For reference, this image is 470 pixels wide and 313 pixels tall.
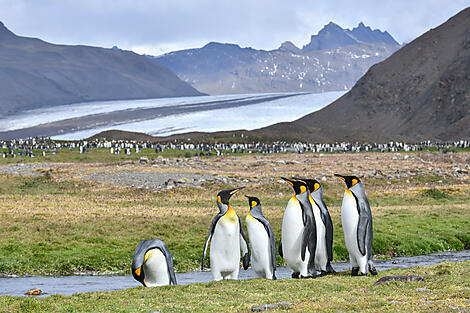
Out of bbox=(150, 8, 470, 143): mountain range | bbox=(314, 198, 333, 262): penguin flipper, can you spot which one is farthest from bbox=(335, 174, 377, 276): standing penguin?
bbox=(150, 8, 470, 143): mountain range

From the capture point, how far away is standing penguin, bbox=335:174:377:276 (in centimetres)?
1407

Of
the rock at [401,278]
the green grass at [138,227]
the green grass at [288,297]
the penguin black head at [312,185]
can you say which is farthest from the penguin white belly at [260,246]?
the green grass at [138,227]

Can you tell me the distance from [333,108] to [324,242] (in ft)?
481

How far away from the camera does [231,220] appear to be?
13711 millimetres

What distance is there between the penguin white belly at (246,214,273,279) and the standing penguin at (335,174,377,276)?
6.27 ft

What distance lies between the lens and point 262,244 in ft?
46.0

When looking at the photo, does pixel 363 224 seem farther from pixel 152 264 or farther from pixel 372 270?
pixel 152 264

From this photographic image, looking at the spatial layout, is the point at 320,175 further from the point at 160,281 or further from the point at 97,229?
the point at 160,281

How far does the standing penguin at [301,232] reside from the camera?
45.2 ft

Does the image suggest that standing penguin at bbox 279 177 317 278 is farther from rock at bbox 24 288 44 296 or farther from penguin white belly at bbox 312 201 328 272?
rock at bbox 24 288 44 296

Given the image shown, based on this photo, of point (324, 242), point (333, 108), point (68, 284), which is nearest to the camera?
point (324, 242)

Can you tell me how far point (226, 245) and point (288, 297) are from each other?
10.8 ft

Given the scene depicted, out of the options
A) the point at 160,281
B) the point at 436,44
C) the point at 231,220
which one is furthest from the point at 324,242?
the point at 436,44

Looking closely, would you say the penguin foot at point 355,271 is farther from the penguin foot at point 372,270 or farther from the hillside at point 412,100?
the hillside at point 412,100
